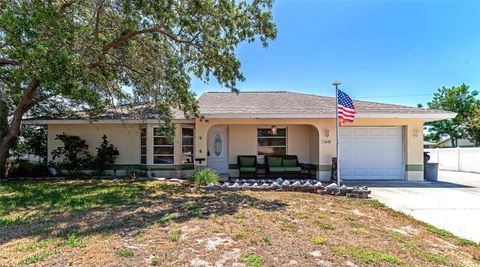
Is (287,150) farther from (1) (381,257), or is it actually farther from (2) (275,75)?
(1) (381,257)

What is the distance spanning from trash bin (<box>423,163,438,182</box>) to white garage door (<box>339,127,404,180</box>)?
59.8 inches

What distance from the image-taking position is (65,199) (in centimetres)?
820

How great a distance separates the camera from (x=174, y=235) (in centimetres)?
512

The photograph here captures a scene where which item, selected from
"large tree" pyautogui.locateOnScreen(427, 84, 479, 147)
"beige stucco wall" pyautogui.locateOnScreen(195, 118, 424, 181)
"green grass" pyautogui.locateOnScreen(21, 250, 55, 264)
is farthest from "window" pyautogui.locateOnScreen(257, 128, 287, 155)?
"large tree" pyautogui.locateOnScreen(427, 84, 479, 147)

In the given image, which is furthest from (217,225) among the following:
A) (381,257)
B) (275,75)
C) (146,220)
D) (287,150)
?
(275,75)

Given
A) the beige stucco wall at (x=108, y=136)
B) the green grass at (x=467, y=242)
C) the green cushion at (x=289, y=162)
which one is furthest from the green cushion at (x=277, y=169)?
the green grass at (x=467, y=242)

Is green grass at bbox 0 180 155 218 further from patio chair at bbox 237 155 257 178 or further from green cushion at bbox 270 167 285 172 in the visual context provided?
green cushion at bbox 270 167 285 172

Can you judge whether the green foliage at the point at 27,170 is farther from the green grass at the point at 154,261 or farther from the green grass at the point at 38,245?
the green grass at the point at 154,261

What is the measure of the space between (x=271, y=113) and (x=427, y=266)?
8.53 metres

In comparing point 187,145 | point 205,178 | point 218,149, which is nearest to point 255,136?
point 218,149

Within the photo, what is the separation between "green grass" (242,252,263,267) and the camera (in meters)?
4.15

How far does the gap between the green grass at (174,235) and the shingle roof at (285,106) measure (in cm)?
740

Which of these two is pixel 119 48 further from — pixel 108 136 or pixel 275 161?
pixel 275 161

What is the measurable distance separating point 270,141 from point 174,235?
32.9 ft
